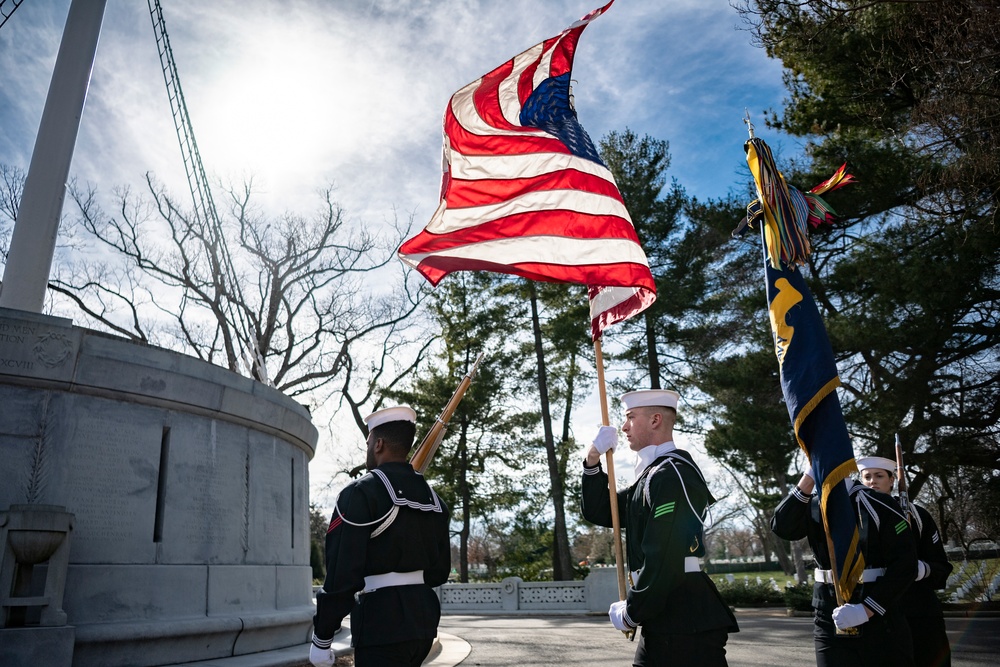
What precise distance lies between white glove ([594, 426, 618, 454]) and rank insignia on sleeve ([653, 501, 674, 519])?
0.63 metres

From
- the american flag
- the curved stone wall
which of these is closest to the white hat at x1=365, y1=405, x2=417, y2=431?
the american flag

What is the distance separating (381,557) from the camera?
12.5ft

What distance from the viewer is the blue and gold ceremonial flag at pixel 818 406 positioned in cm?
439

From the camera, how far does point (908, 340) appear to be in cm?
1521

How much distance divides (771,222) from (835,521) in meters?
2.33

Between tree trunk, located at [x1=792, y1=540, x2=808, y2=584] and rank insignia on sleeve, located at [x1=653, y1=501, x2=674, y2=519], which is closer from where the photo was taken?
rank insignia on sleeve, located at [x1=653, y1=501, x2=674, y2=519]

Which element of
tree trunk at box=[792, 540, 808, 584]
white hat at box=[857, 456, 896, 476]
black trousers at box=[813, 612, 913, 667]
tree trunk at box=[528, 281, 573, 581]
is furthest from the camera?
tree trunk at box=[792, 540, 808, 584]

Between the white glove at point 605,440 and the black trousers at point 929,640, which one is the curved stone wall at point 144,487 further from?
the black trousers at point 929,640

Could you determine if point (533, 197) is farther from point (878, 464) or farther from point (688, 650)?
point (878, 464)

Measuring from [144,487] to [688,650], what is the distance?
18.5ft

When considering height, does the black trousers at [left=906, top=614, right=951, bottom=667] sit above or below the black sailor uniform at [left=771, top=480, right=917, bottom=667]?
below

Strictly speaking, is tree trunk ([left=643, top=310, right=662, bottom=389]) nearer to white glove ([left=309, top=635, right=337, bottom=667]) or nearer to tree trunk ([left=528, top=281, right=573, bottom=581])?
tree trunk ([left=528, top=281, right=573, bottom=581])

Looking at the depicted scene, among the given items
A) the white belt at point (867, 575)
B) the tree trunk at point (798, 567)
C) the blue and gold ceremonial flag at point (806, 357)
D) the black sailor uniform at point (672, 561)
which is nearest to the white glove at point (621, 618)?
the black sailor uniform at point (672, 561)

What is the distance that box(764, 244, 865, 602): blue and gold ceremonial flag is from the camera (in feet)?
14.4
